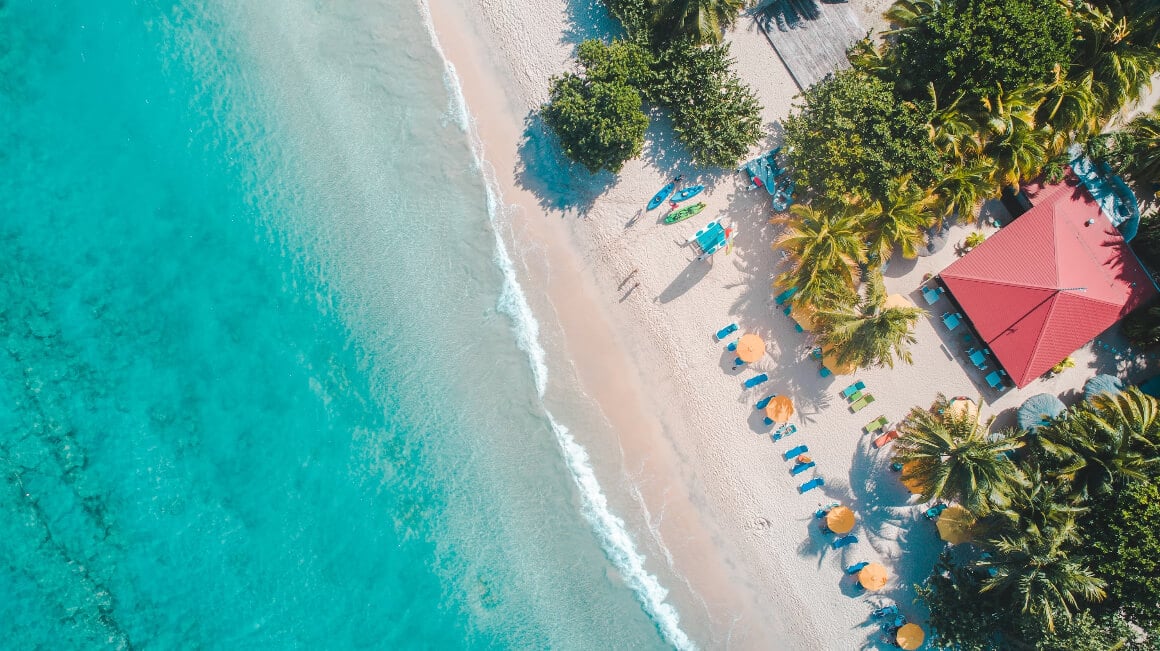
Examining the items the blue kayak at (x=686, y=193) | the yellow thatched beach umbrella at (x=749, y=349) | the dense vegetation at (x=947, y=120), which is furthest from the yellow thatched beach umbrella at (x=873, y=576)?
the blue kayak at (x=686, y=193)

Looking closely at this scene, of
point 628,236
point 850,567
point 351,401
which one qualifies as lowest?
point 850,567

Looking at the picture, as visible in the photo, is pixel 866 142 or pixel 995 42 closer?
pixel 995 42

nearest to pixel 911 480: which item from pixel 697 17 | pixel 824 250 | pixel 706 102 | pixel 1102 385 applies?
pixel 1102 385

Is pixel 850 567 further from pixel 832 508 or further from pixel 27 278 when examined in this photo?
pixel 27 278

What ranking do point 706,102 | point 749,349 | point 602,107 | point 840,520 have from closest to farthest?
point 602,107 → point 706,102 → point 749,349 → point 840,520

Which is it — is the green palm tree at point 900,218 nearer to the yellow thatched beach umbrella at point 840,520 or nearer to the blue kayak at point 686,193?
the blue kayak at point 686,193

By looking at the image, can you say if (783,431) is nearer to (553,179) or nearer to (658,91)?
(553,179)

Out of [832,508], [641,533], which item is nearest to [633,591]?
[641,533]
